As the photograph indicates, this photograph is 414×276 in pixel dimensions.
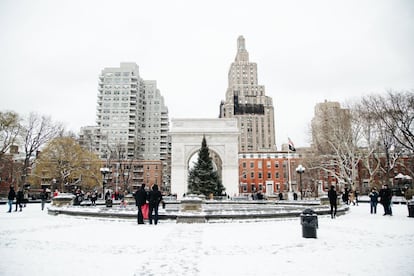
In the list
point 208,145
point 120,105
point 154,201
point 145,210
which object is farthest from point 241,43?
point 154,201

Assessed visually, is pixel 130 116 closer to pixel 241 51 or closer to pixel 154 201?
pixel 241 51

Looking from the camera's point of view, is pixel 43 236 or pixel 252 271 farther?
pixel 43 236

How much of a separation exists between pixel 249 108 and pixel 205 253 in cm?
10115

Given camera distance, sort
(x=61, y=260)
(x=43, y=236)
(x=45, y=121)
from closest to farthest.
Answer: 1. (x=61, y=260)
2. (x=43, y=236)
3. (x=45, y=121)

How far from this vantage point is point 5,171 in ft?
153

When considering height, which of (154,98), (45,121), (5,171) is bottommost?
(5,171)

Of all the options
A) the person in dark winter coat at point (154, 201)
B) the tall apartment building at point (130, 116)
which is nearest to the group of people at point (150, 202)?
the person in dark winter coat at point (154, 201)

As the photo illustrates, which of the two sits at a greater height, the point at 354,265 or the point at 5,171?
the point at 5,171

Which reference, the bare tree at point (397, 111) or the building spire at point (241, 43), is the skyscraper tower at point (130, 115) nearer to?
the building spire at point (241, 43)

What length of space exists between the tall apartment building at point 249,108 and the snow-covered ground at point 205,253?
91.5 m

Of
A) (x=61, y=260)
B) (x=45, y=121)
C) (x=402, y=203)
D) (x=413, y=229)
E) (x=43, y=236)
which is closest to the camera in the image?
(x=61, y=260)

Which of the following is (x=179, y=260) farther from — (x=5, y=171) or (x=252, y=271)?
(x=5, y=171)

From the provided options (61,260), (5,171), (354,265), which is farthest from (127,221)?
(5,171)

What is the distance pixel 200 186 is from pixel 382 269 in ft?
90.9
